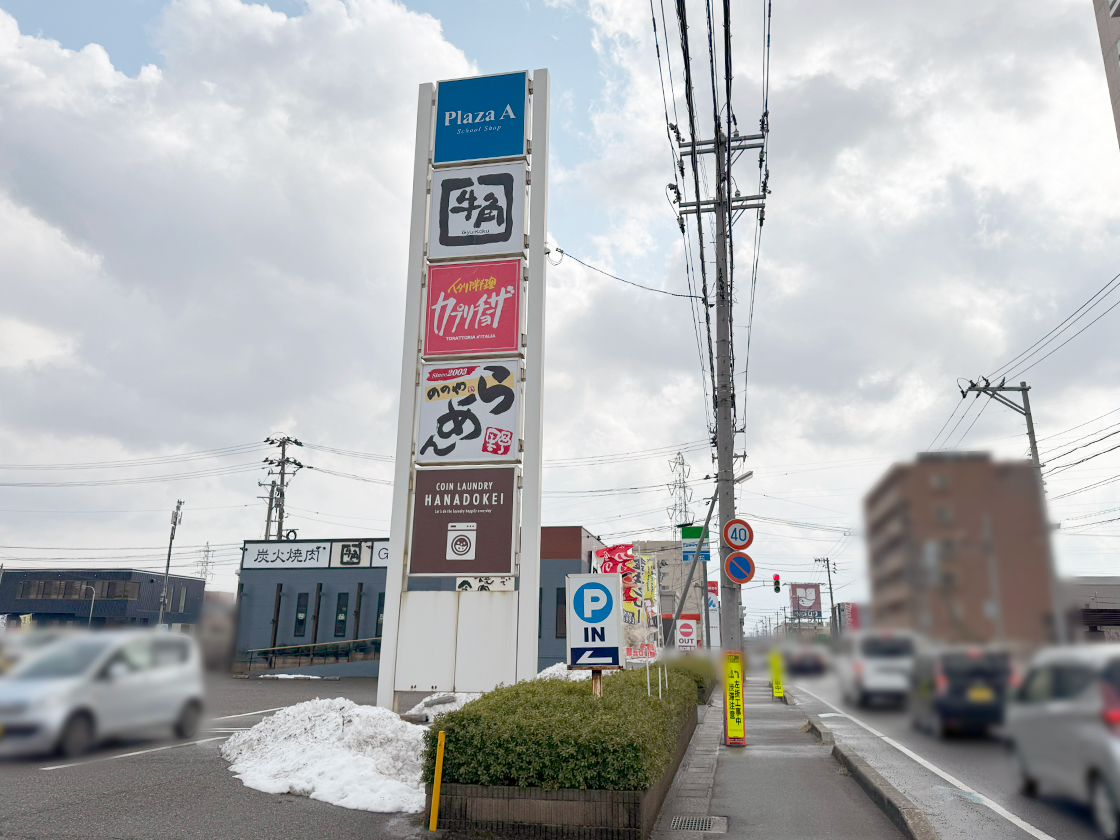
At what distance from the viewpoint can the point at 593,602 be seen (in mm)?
8383

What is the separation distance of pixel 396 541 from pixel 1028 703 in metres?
13.3

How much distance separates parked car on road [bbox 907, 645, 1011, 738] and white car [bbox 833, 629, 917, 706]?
0.07ft

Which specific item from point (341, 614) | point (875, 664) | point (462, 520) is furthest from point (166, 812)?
point (341, 614)

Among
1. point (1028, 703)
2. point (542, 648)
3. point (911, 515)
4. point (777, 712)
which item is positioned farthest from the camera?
point (542, 648)

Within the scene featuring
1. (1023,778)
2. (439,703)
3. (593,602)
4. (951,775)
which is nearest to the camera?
(1023,778)

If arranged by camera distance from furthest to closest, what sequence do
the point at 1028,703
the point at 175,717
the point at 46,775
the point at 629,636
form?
the point at 629,636
the point at 46,775
the point at 175,717
the point at 1028,703

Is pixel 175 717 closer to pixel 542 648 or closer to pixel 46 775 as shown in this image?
pixel 46 775

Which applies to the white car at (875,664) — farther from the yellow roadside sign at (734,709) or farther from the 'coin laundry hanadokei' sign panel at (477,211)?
the yellow roadside sign at (734,709)

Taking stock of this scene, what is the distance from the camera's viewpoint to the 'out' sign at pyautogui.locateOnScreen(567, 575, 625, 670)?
838 cm

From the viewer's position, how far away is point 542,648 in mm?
48156

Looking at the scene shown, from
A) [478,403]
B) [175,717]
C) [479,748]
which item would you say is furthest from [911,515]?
[478,403]

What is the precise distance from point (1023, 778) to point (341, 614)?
156 ft

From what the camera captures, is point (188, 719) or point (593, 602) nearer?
point (188, 719)

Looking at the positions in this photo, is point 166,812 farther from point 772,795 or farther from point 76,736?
point 76,736
